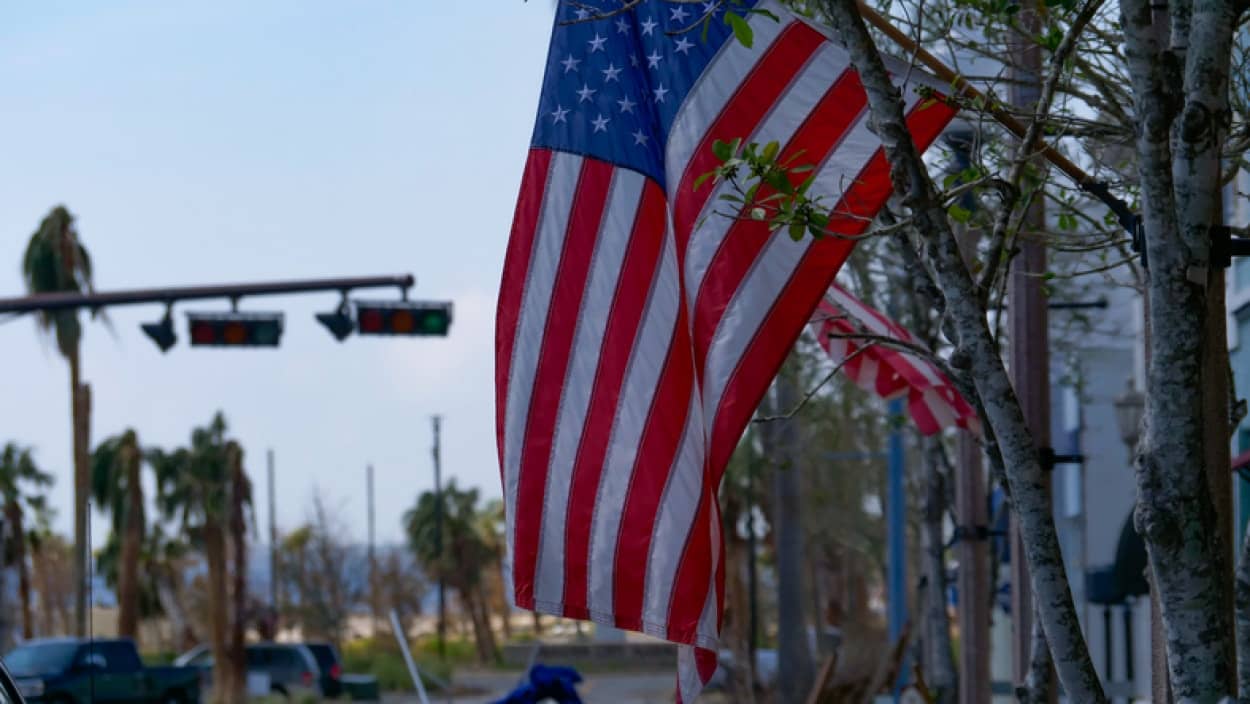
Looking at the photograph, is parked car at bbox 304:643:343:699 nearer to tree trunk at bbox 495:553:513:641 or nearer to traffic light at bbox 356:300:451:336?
traffic light at bbox 356:300:451:336

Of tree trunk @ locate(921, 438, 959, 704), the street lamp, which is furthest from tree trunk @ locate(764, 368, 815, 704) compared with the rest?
the street lamp

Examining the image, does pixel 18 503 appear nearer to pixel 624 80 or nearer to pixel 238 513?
pixel 238 513

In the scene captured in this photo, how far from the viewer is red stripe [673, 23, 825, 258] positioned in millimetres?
7801

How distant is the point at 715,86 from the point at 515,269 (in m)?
1.11

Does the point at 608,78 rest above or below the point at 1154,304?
above

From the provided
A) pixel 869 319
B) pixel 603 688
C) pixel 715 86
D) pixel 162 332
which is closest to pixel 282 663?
pixel 603 688

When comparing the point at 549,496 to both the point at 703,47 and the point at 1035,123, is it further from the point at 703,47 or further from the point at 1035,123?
the point at 1035,123

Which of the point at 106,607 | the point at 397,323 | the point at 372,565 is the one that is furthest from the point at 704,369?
the point at 106,607

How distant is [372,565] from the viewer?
2901 inches

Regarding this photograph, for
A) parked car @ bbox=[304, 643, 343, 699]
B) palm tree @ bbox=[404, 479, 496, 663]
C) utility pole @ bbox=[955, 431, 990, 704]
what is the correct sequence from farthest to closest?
palm tree @ bbox=[404, 479, 496, 663] < parked car @ bbox=[304, 643, 343, 699] < utility pole @ bbox=[955, 431, 990, 704]

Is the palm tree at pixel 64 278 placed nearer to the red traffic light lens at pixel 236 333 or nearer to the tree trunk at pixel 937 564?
the red traffic light lens at pixel 236 333

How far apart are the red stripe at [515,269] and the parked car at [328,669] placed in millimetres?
39024

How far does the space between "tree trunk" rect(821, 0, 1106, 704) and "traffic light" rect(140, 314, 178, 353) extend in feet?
52.1

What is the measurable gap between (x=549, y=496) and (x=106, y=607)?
98.1m
